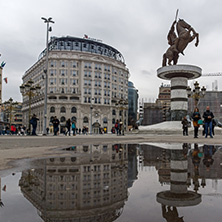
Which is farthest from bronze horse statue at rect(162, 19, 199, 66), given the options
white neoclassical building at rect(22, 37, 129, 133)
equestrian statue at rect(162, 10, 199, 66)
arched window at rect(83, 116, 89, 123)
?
arched window at rect(83, 116, 89, 123)

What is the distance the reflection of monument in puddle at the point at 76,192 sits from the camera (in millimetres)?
1714

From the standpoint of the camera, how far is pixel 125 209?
180 cm

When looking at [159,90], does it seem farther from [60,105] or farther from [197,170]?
[197,170]

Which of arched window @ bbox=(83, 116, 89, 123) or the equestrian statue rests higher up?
the equestrian statue

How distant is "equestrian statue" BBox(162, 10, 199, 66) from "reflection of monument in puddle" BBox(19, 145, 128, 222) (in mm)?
25014

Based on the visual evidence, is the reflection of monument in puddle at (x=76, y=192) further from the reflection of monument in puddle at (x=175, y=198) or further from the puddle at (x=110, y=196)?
the reflection of monument in puddle at (x=175, y=198)

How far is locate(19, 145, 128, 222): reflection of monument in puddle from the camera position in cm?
171

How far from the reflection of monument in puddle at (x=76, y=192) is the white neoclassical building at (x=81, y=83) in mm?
59844

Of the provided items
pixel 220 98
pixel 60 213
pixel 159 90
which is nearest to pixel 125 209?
pixel 60 213

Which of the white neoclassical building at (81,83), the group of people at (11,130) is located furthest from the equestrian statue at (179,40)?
the white neoclassical building at (81,83)

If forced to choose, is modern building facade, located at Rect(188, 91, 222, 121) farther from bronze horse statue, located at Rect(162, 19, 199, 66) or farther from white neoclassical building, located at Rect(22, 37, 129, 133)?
bronze horse statue, located at Rect(162, 19, 199, 66)

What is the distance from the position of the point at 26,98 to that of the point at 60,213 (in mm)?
93119

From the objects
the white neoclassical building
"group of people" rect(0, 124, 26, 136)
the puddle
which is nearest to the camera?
the puddle

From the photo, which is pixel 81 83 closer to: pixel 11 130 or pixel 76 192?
pixel 11 130
